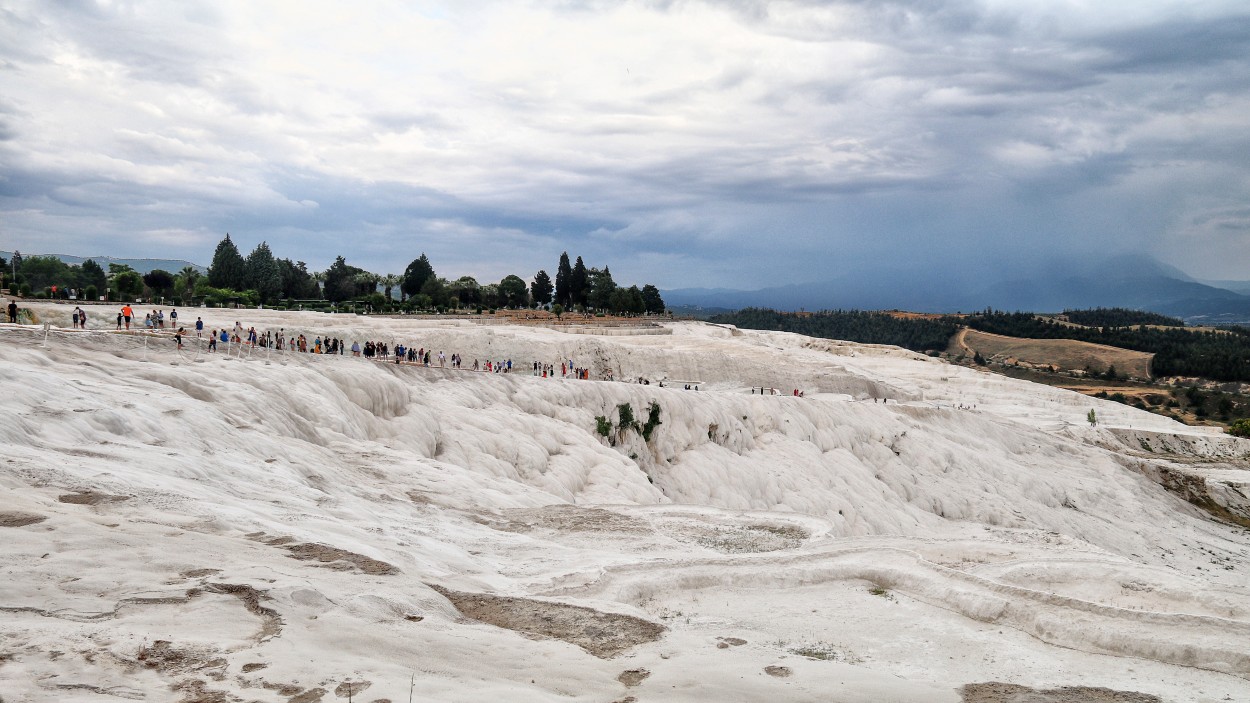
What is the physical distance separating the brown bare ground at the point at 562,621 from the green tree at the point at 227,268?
7952 cm

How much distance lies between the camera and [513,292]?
416 ft

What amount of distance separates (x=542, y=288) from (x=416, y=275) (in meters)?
19.0

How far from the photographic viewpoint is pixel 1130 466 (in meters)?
53.1

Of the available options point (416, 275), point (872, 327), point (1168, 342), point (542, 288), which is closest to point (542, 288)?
point (542, 288)

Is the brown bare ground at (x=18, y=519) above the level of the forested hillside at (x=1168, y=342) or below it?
below

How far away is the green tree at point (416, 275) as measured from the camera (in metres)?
117

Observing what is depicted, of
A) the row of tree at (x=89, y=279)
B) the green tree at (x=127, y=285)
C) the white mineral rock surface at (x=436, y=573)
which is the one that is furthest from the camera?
the row of tree at (x=89, y=279)

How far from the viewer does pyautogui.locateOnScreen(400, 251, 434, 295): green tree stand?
117 m

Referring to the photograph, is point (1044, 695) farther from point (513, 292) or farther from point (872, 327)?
point (872, 327)

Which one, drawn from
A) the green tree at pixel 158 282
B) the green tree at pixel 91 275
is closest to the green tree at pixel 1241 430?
the green tree at pixel 158 282

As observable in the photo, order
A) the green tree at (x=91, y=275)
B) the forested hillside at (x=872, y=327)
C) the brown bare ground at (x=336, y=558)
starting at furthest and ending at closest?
the forested hillside at (x=872, y=327)
the green tree at (x=91, y=275)
the brown bare ground at (x=336, y=558)

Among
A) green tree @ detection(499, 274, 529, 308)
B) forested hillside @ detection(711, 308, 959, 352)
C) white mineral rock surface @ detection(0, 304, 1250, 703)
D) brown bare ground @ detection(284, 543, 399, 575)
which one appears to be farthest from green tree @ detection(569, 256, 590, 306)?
brown bare ground @ detection(284, 543, 399, 575)

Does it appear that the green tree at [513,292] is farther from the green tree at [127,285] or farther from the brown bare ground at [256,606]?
the brown bare ground at [256,606]

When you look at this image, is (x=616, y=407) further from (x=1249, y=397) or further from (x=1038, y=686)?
(x=1249, y=397)
